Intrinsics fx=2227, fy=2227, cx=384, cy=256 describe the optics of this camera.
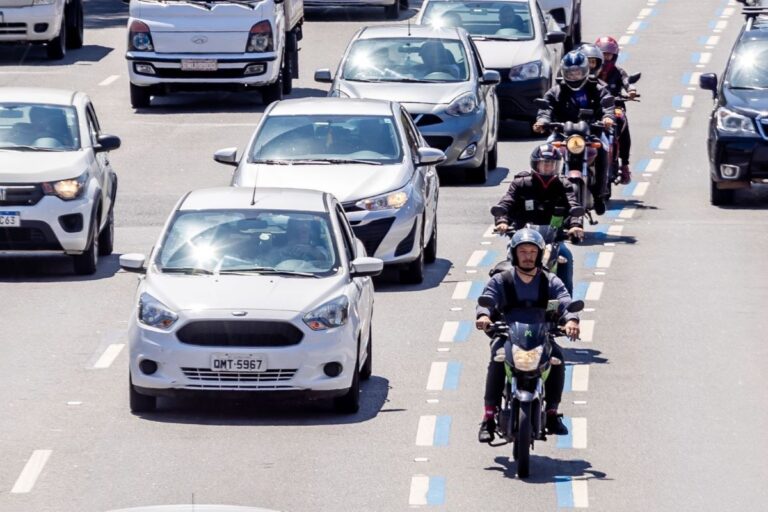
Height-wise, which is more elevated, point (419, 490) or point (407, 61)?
point (419, 490)

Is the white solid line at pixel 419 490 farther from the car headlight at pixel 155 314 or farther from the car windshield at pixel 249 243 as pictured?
the car windshield at pixel 249 243

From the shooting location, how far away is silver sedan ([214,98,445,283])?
20031 mm

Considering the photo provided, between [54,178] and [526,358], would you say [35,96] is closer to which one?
[54,178]

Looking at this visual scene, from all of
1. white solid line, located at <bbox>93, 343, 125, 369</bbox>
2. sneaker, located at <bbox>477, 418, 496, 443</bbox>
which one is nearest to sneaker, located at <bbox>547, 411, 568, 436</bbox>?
sneaker, located at <bbox>477, 418, 496, 443</bbox>

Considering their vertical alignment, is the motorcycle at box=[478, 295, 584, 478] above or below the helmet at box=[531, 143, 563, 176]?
below

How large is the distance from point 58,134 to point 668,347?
23.9ft

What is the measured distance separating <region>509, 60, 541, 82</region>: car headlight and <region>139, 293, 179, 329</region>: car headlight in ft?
55.7

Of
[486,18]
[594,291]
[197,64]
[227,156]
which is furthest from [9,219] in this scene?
[486,18]

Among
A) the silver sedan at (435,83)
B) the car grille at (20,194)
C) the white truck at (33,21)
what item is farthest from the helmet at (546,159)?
the white truck at (33,21)

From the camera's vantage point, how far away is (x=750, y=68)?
2673cm

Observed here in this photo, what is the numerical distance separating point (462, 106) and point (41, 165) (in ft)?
23.5

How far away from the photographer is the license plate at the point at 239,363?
1449cm

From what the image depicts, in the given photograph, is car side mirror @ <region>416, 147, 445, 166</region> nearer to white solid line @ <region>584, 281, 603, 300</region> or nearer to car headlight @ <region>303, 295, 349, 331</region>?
white solid line @ <region>584, 281, 603, 300</region>

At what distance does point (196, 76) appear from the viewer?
32875 millimetres
